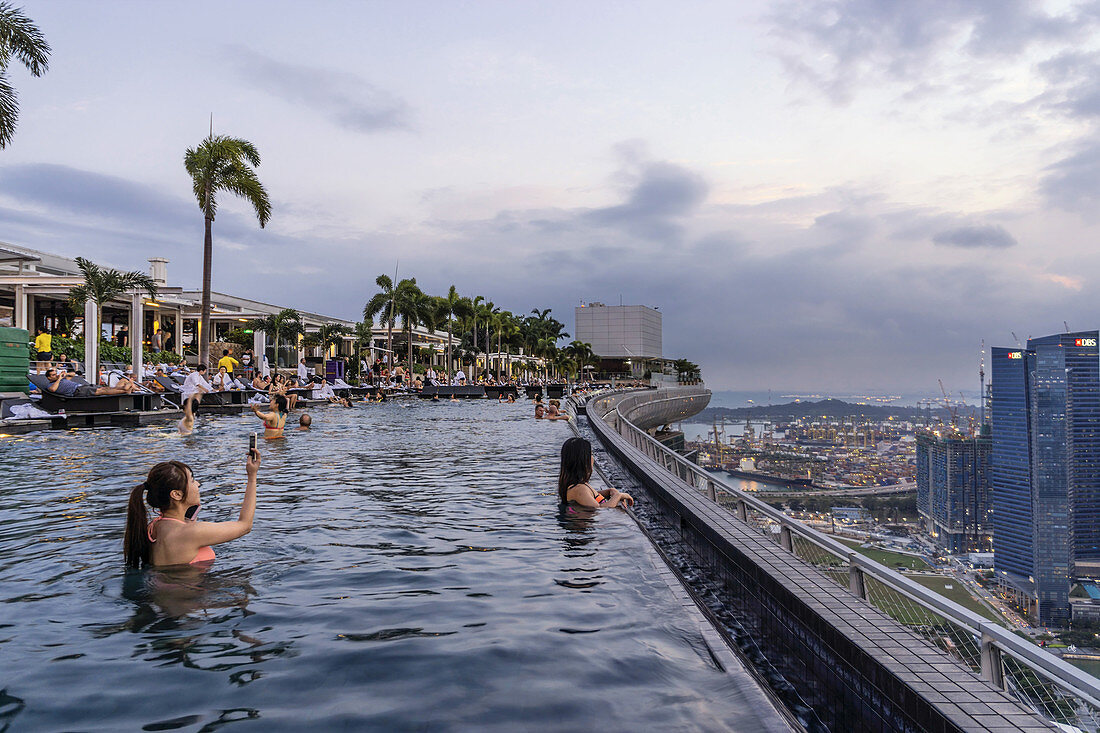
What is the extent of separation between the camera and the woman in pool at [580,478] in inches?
324

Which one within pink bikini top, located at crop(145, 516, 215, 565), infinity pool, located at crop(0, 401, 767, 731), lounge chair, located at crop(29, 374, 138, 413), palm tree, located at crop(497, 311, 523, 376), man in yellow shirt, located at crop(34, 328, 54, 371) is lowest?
infinity pool, located at crop(0, 401, 767, 731)

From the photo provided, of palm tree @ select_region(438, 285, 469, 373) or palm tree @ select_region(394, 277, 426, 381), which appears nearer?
palm tree @ select_region(394, 277, 426, 381)

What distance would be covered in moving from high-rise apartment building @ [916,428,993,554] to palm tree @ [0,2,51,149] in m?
24.8

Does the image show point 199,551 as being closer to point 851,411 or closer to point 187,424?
point 187,424

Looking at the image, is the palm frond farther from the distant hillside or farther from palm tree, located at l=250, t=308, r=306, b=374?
palm tree, located at l=250, t=308, r=306, b=374

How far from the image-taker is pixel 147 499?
480 cm

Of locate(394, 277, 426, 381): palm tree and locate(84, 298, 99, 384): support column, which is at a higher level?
locate(394, 277, 426, 381): palm tree

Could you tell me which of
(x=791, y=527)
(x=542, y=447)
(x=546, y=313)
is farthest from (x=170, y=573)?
(x=546, y=313)

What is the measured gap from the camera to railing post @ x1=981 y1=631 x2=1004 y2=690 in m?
2.69

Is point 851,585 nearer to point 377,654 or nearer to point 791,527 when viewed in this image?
point 791,527

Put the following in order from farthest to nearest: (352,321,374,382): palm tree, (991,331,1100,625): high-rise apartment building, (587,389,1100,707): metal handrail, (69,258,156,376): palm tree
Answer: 1. (352,321,374,382): palm tree
2. (69,258,156,376): palm tree
3. (991,331,1100,625): high-rise apartment building
4. (587,389,1100,707): metal handrail

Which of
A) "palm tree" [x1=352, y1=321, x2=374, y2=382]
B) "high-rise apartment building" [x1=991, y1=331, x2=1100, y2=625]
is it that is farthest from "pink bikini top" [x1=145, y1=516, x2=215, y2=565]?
"palm tree" [x1=352, y1=321, x2=374, y2=382]

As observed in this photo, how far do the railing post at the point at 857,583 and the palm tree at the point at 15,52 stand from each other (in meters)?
23.6

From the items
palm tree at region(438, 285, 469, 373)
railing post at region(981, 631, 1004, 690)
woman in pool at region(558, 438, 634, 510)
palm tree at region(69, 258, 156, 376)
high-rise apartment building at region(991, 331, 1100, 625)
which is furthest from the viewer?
palm tree at region(438, 285, 469, 373)
